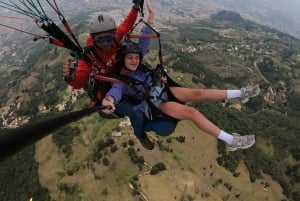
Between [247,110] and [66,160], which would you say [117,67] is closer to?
[66,160]

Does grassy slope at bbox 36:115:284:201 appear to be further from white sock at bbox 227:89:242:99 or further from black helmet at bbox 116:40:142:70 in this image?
black helmet at bbox 116:40:142:70

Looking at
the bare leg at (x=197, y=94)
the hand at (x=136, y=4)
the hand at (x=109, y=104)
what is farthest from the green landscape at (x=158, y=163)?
the hand at (x=109, y=104)

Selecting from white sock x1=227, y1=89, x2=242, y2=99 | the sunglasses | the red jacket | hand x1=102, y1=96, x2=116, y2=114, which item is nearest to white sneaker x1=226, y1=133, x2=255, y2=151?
white sock x1=227, y1=89, x2=242, y2=99

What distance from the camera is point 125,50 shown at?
754 centimetres

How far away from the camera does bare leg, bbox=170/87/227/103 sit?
7.82 meters

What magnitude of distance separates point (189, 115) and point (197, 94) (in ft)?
2.20

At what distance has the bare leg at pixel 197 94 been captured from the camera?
7819mm

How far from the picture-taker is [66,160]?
3270 inches

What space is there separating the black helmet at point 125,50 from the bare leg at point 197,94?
113 cm

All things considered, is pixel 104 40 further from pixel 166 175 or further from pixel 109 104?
pixel 166 175

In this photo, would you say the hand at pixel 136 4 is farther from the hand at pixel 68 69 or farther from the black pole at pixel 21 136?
the black pole at pixel 21 136

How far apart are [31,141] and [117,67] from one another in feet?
18.1

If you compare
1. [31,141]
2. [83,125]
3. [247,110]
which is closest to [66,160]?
[83,125]

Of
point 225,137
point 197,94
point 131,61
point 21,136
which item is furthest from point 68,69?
point 21,136
